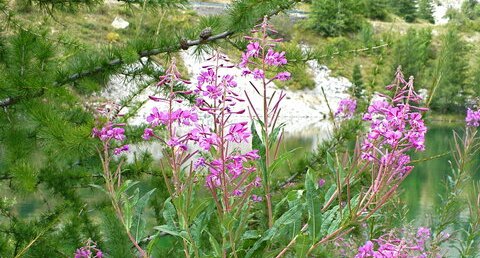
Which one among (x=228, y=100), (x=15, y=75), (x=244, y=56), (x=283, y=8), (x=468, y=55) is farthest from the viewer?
(x=468, y=55)

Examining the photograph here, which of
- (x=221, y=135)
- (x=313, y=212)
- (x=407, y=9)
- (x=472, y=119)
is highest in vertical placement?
(x=221, y=135)

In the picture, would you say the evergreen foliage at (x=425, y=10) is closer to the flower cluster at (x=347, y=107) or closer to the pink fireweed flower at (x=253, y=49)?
A: the flower cluster at (x=347, y=107)

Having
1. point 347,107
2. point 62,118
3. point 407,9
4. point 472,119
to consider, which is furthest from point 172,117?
point 407,9

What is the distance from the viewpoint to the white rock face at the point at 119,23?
4046 centimetres

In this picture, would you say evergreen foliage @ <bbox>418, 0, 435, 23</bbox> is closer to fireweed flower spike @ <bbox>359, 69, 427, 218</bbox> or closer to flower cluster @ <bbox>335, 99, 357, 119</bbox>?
flower cluster @ <bbox>335, 99, 357, 119</bbox>

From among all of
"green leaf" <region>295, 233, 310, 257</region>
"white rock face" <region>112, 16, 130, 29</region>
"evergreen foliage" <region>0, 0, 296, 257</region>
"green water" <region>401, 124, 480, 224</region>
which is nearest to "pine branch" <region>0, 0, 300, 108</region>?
"evergreen foliage" <region>0, 0, 296, 257</region>

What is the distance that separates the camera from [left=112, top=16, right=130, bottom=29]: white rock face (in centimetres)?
4046

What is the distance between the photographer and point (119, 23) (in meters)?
41.1

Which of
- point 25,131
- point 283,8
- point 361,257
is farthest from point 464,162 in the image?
point 25,131

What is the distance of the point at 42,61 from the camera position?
2428mm

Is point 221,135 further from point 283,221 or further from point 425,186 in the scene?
point 425,186

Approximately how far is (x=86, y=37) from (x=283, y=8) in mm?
36698

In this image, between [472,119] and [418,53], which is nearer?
[472,119]

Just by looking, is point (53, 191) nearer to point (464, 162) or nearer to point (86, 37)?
point (464, 162)
